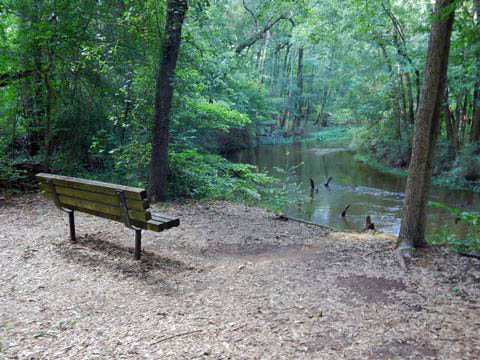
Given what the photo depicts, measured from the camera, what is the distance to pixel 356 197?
15609 mm

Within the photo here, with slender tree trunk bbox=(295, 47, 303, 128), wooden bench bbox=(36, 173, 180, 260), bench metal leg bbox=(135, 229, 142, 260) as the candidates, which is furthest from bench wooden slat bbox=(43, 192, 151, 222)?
slender tree trunk bbox=(295, 47, 303, 128)

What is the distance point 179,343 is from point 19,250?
3.58m

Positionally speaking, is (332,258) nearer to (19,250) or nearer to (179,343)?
(179,343)

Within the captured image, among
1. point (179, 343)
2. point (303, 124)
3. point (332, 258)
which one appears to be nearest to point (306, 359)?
point (179, 343)

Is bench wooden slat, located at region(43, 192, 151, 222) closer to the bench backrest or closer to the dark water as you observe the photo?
the bench backrest

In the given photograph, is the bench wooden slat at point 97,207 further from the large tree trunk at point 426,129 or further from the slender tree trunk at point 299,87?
the slender tree trunk at point 299,87

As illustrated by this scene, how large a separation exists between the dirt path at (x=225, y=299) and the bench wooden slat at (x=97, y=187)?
3.04 feet

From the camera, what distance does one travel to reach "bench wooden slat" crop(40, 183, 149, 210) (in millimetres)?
4788

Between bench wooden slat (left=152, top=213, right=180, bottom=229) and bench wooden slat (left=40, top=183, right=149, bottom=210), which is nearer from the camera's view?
bench wooden slat (left=40, top=183, right=149, bottom=210)

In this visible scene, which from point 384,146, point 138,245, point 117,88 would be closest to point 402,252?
point 138,245

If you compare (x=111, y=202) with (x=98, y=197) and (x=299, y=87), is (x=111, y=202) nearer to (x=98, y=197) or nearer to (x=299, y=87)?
(x=98, y=197)

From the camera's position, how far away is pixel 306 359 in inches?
118

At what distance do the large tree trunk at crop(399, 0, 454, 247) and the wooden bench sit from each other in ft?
11.0

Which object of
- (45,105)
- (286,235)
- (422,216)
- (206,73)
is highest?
(206,73)
